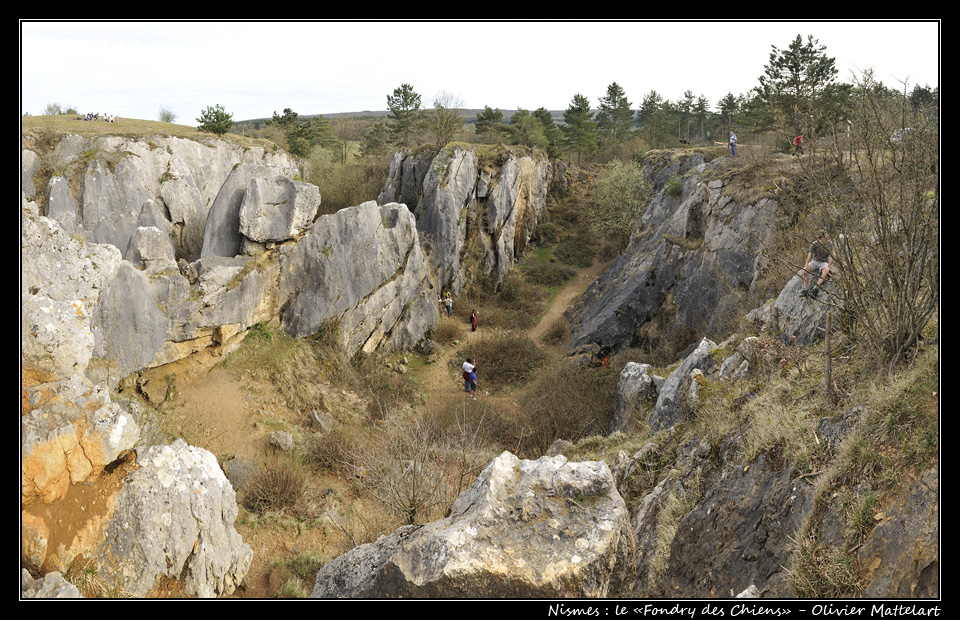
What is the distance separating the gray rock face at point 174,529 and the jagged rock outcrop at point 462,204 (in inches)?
841

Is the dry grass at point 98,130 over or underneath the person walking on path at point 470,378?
over

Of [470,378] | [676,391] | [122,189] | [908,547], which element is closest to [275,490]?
[470,378]

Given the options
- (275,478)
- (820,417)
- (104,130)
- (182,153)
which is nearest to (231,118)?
(182,153)

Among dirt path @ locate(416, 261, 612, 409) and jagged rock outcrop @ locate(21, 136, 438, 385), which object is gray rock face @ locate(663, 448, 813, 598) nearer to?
jagged rock outcrop @ locate(21, 136, 438, 385)

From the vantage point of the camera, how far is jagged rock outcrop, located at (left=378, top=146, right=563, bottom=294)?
29.0 metres

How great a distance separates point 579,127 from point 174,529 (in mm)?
51460

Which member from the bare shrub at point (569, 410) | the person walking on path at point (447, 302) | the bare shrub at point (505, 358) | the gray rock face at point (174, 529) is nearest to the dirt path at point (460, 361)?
the bare shrub at point (505, 358)

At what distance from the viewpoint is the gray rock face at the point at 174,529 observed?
6.02 meters

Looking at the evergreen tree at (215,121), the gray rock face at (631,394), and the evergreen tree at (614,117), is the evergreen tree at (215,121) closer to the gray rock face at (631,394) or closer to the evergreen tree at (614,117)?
the gray rock face at (631,394)

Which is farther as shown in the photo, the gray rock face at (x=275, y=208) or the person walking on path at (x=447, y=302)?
the person walking on path at (x=447, y=302)

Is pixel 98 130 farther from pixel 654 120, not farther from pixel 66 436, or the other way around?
pixel 654 120

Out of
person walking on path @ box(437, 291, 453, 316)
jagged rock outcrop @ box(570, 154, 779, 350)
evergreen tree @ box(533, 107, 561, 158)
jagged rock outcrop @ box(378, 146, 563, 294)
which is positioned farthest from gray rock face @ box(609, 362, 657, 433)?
evergreen tree @ box(533, 107, 561, 158)

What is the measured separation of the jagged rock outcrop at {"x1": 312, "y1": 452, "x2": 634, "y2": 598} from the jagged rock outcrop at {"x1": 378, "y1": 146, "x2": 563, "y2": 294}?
2364 cm

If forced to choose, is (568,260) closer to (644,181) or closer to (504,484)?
(644,181)
